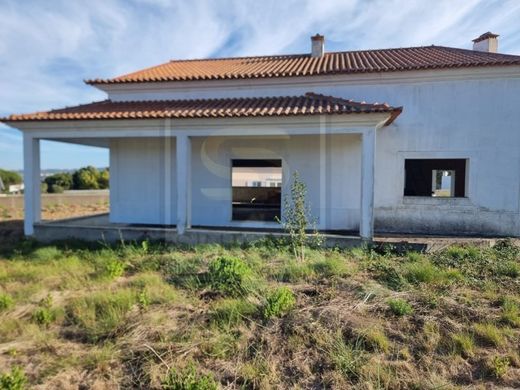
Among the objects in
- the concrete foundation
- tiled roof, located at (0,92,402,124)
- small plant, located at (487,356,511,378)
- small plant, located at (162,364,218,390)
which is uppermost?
tiled roof, located at (0,92,402,124)

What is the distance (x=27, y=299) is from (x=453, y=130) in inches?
404

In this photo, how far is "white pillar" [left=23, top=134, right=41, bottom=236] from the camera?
883cm

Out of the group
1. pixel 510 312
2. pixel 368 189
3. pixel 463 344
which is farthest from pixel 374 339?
pixel 368 189

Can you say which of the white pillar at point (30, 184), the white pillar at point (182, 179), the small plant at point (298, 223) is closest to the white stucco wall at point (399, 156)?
the white pillar at point (182, 179)

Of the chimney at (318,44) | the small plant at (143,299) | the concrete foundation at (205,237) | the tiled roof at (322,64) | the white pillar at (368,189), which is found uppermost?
the chimney at (318,44)

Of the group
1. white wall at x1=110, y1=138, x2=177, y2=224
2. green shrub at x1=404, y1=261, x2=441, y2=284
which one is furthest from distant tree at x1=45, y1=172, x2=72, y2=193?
green shrub at x1=404, y1=261, x2=441, y2=284

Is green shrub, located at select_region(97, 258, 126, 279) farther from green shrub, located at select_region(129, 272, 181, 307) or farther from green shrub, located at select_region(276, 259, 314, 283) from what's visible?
green shrub, located at select_region(276, 259, 314, 283)

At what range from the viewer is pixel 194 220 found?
33.2ft

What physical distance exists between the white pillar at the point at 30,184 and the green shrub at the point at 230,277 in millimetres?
6091

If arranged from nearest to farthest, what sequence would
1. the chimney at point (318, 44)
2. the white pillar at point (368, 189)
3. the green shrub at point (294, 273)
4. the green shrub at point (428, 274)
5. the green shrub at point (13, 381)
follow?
the green shrub at point (13, 381) → the green shrub at point (428, 274) → the green shrub at point (294, 273) → the white pillar at point (368, 189) → the chimney at point (318, 44)

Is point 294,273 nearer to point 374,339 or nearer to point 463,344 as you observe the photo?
point 374,339

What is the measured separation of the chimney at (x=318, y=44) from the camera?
12.2 meters

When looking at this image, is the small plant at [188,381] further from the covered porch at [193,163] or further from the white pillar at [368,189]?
the white pillar at [368,189]

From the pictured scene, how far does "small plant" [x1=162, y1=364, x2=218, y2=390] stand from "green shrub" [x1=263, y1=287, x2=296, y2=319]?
1.24m
